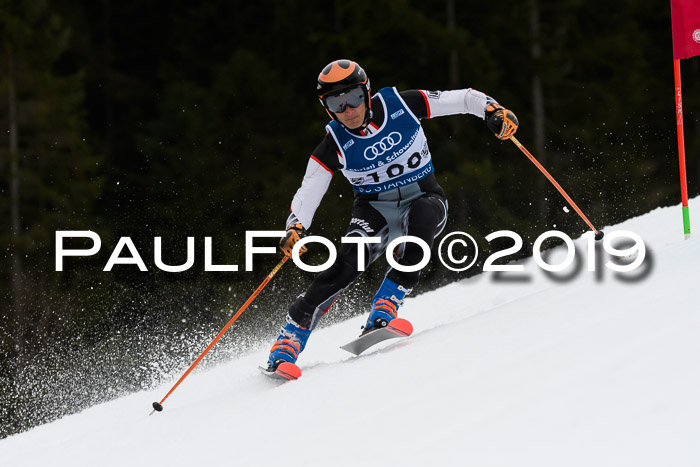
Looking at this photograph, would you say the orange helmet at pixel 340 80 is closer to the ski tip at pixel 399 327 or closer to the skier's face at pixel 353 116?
the skier's face at pixel 353 116

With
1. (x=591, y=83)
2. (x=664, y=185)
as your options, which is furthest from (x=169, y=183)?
(x=664, y=185)

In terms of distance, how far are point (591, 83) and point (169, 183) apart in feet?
31.5

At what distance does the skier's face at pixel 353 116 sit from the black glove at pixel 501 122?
30.3 inches

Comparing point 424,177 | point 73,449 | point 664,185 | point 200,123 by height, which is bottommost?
point 664,185

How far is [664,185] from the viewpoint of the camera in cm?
1820

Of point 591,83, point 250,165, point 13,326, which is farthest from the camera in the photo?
point 591,83

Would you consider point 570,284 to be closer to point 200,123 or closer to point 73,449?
point 73,449

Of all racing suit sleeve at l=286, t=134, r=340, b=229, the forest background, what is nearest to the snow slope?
racing suit sleeve at l=286, t=134, r=340, b=229

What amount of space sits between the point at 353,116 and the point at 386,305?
1.05 meters

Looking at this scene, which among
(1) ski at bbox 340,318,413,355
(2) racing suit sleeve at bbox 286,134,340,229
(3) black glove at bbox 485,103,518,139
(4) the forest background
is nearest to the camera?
(1) ski at bbox 340,318,413,355

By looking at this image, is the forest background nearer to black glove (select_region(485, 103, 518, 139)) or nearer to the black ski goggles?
black glove (select_region(485, 103, 518, 139))

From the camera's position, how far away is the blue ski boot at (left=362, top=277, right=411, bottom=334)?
4.35 meters

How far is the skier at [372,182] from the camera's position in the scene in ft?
14.1

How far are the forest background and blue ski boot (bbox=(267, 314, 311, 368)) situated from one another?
24.1ft
